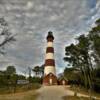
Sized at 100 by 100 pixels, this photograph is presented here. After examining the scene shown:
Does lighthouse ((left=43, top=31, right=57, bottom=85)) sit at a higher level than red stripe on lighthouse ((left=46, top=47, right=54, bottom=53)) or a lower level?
lower

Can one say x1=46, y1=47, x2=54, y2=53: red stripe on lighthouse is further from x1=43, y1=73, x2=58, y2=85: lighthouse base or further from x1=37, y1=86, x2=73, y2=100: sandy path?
x1=37, y1=86, x2=73, y2=100: sandy path

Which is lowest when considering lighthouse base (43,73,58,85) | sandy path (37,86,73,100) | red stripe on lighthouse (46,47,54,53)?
sandy path (37,86,73,100)

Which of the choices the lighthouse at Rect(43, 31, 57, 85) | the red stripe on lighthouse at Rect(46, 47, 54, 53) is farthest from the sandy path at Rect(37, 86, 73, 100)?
the red stripe on lighthouse at Rect(46, 47, 54, 53)

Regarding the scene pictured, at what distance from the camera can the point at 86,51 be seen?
57.1 metres

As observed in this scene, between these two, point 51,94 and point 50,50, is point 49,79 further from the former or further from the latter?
point 51,94

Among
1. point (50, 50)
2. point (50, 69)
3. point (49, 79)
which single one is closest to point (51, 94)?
point (50, 69)

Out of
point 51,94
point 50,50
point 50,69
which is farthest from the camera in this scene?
point 50,50

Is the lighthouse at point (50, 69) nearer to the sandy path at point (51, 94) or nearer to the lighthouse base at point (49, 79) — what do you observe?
Answer: the lighthouse base at point (49, 79)

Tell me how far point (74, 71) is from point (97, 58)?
13.4 metres

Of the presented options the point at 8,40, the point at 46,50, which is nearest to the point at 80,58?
the point at 46,50

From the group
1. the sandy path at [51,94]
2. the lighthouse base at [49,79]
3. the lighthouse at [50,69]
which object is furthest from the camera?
the lighthouse base at [49,79]

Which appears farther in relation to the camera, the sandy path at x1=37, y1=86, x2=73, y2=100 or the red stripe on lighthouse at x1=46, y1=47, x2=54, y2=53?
the red stripe on lighthouse at x1=46, y1=47, x2=54, y2=53

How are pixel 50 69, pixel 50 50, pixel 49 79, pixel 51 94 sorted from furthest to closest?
1. pixel 50 50
2. pixel 49 79
3. pixel 50 69
4. pixel 51 94

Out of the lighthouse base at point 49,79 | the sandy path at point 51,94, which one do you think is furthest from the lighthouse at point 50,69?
the sandy path at point 51,94
